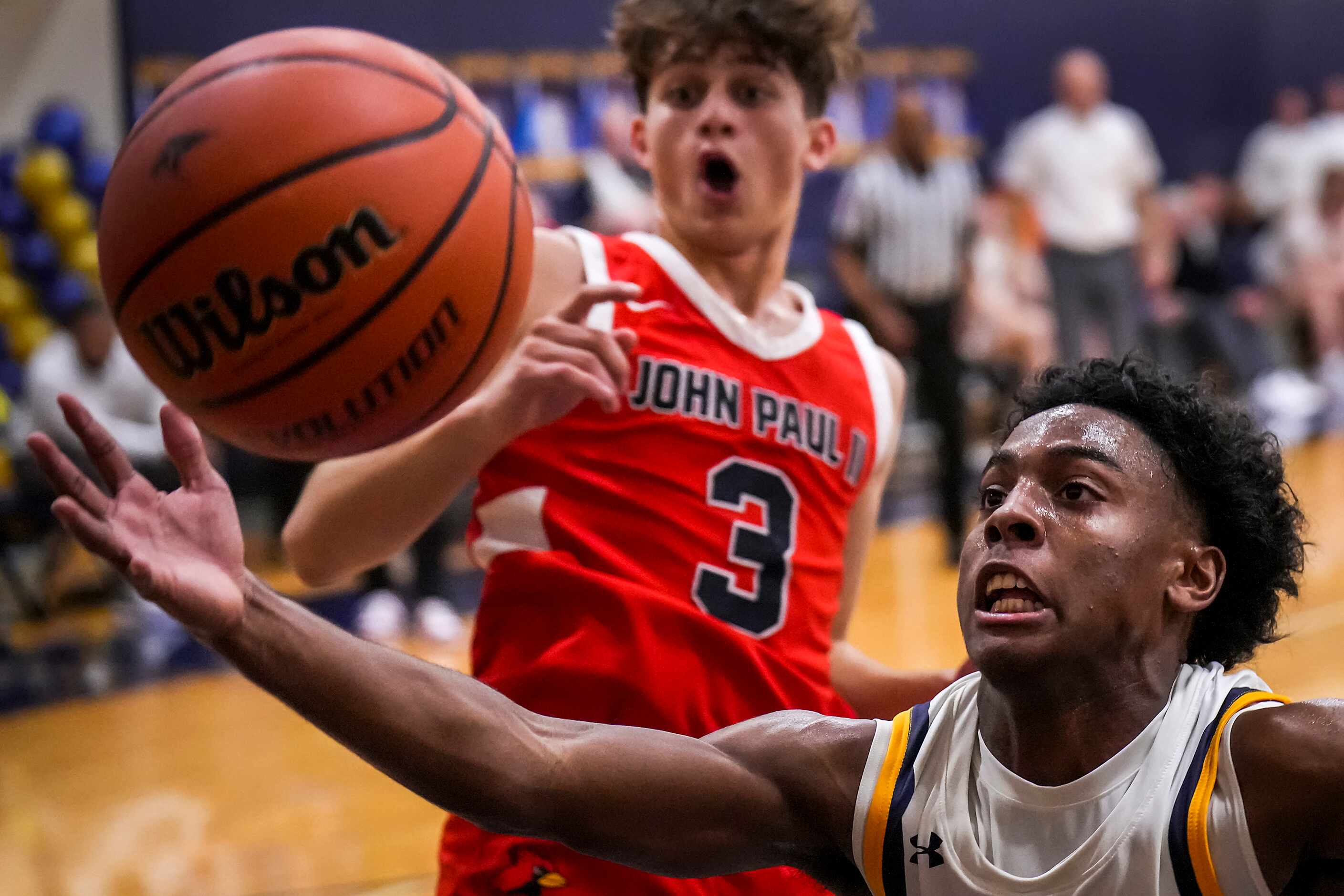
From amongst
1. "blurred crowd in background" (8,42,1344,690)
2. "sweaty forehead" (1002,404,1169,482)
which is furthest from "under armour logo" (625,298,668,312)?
"blurred crowd in background" (8,42,1344,690)

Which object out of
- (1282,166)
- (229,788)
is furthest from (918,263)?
(1282,166)

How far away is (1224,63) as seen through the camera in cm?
1606

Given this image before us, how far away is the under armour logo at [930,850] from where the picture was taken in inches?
75.4

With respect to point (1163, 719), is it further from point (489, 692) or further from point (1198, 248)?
point (1198, 248)

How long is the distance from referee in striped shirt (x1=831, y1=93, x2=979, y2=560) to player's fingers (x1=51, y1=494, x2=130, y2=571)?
20.7 feet

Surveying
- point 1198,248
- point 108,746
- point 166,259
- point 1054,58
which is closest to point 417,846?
point 108,746

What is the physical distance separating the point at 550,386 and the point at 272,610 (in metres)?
0.64

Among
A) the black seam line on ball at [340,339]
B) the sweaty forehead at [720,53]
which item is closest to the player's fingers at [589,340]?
the black seam line on ball at [340,339]

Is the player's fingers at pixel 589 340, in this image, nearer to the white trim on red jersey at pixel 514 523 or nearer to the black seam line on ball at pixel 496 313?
the black seam line on ball at pixel 496 313

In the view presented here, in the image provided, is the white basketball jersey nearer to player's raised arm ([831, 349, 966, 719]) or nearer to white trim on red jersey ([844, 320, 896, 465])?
player's raised arm ([831, 349, 966, 719])

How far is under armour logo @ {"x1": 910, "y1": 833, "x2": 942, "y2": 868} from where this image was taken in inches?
75.4

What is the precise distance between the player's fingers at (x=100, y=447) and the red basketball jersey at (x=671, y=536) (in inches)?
32.1

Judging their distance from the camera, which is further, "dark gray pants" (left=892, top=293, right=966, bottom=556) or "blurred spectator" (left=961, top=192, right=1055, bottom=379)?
"blurred spectator" (left=961, top=192, right=1055, bottom=379)

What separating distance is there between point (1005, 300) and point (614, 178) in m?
2.99
